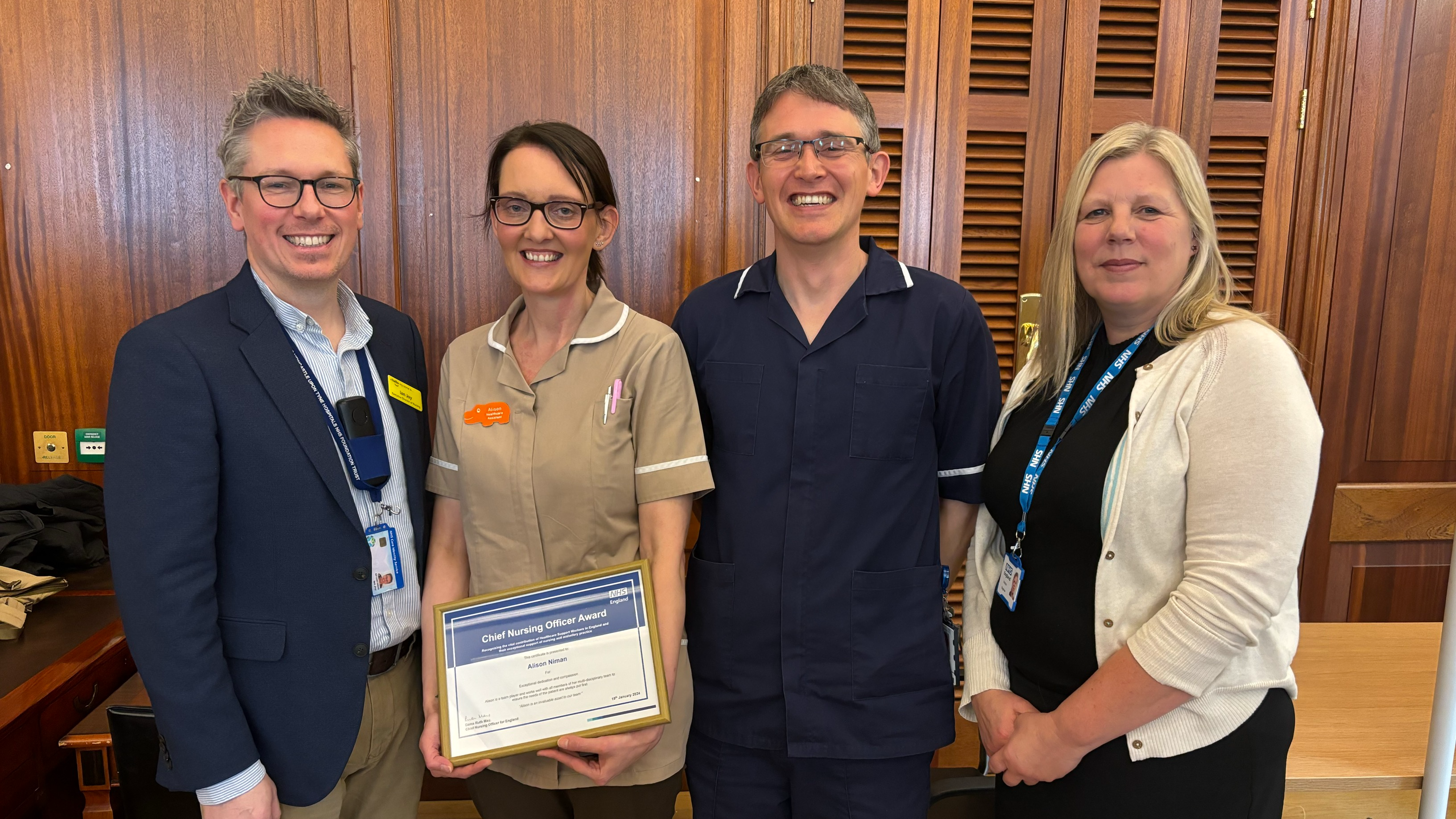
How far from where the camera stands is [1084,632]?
1.30 metres

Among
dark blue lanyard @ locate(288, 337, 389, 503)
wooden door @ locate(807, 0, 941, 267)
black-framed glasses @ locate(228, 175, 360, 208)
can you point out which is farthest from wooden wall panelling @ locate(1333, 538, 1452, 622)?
black-framed glasses @ locate(228, 175, 360, 208)

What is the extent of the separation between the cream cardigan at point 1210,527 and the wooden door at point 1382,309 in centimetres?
191

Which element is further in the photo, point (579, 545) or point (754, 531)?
point (754, 531)

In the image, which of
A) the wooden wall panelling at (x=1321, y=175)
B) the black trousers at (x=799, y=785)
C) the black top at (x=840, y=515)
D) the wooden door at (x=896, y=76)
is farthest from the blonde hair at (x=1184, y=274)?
the wooden wall panelling at (x=1321, y=175)

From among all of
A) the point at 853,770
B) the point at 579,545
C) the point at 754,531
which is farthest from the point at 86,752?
the point at 853,770

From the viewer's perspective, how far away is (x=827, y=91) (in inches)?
60.2

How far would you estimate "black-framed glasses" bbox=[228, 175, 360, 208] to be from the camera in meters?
1.30

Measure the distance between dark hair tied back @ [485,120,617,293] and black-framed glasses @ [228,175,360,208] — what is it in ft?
0.86

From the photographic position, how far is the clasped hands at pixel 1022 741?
1290 millimetres

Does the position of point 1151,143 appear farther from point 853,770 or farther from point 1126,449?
point 853,770

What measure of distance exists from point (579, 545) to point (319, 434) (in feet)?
1.54

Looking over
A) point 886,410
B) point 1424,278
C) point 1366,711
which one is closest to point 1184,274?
point 886,410

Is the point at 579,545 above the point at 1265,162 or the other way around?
the other way around

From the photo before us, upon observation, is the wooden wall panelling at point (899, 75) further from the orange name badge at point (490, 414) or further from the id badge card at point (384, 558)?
the id badge card at point (384, 558)
